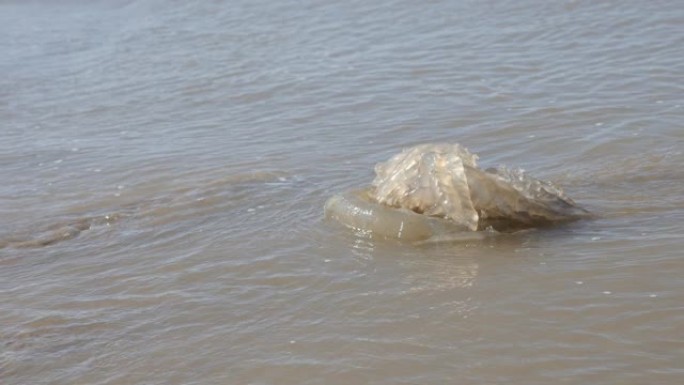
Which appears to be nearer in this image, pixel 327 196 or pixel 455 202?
pixel 455 202

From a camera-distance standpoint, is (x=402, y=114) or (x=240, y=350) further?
(x=402, y=114)

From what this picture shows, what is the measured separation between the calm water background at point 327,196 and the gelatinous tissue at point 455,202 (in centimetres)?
12

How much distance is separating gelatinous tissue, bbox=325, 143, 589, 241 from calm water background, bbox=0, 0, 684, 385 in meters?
0.12

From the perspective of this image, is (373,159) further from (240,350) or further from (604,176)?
(240,350)

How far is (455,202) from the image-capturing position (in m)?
5.54

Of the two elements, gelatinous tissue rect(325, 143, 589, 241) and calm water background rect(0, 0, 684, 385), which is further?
gelatinous tissue rect(325, 143, 589, 241)

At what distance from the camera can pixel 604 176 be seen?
20.6 feet

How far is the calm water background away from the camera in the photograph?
Result: 4383mm

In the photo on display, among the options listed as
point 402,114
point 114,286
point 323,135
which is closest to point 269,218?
point 114,286

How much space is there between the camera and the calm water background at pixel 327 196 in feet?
14.4

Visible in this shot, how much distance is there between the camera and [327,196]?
6426mm

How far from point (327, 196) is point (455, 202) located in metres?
1.10

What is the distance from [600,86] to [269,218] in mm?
3216

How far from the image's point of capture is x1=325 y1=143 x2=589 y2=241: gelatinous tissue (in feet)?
18.1
